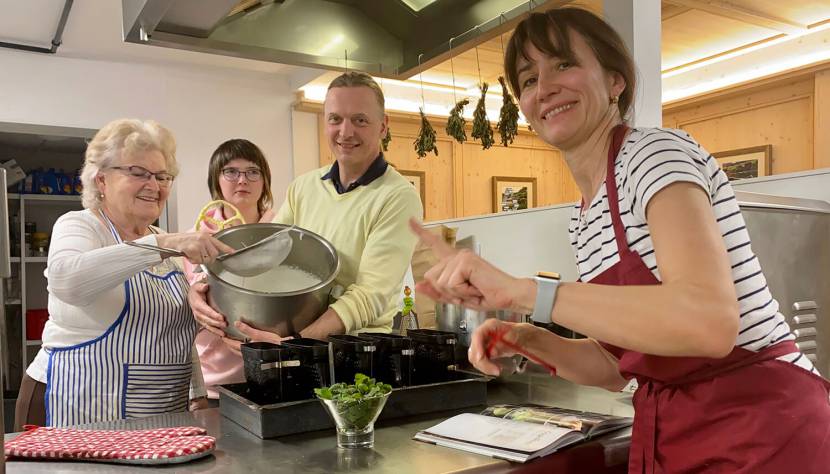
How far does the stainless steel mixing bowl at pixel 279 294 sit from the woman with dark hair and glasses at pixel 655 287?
0.54 metres

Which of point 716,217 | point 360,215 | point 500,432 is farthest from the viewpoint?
point 360,215

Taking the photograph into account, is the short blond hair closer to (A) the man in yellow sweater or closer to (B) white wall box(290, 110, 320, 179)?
(A) the man in yellow sweater

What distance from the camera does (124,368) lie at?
1.72 meters

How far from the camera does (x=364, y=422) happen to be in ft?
3.73

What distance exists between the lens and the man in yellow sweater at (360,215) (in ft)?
5.23

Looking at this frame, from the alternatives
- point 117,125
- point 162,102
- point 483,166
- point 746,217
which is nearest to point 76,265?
point 117,125

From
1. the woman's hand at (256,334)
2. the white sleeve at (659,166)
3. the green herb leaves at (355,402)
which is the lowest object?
the green herb leaves at (355,402)

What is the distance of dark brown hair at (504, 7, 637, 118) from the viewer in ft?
3.42

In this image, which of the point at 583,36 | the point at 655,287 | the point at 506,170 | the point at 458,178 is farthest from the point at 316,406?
the point at 506,170

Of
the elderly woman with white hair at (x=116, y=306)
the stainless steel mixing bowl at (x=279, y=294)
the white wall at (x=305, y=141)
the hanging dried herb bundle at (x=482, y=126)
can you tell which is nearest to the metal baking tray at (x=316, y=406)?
the stainless steel mixing bowl at (x=279, y=294)

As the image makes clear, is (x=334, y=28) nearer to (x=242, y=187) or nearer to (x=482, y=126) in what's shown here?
(x=242, y=187)

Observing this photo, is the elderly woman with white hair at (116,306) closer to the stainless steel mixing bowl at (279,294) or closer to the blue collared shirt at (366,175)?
the stainless steel mixing bowl at (279,294)

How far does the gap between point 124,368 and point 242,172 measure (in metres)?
1.12

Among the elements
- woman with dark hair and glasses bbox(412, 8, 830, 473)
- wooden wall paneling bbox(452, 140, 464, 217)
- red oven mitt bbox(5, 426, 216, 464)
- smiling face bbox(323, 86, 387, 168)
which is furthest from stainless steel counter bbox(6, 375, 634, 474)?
wooden wall paneling bbox(452, 140, 464, 217)
